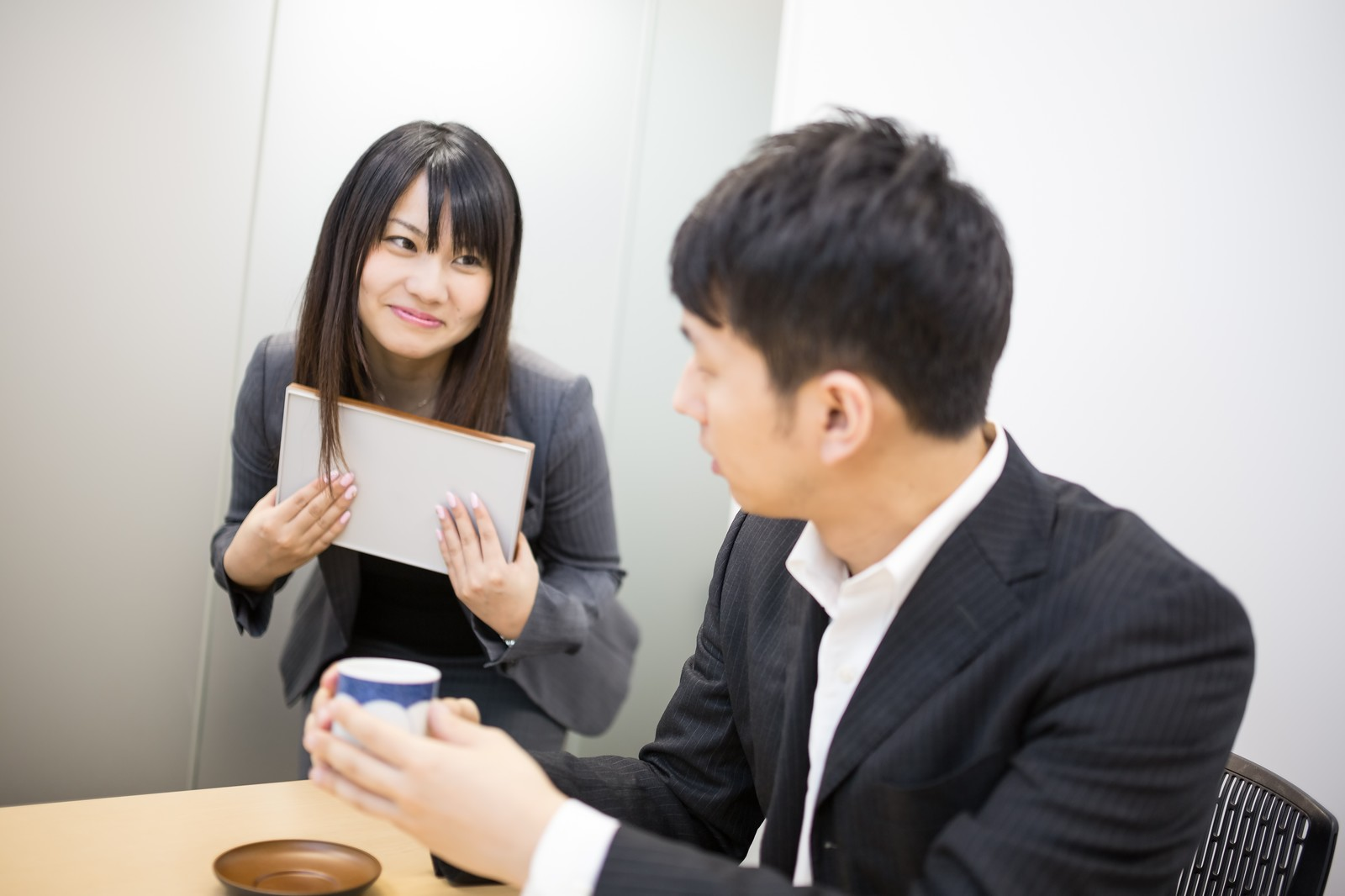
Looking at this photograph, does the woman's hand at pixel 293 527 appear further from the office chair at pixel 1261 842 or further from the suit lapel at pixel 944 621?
the office chair at pixel 1261 842

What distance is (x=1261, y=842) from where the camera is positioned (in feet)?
4.11

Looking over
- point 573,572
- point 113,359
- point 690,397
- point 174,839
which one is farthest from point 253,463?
point 690,397

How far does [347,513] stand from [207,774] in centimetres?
91

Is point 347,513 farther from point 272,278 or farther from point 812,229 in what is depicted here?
point 812,229

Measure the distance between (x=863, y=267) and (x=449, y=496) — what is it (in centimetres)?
101

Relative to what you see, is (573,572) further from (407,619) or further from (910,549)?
(910,549)

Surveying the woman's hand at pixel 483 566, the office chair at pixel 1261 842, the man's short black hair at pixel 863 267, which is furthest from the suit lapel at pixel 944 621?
the woman's hand at pixel 483 566

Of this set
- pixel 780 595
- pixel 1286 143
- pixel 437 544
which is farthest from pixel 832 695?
pixel 1286 143

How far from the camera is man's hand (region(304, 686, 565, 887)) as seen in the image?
81 cm

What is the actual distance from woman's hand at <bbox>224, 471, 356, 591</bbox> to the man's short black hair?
1.01 meters

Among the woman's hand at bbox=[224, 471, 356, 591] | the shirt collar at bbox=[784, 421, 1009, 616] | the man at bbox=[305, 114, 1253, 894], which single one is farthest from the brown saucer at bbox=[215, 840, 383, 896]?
the woman's hand at bbox=[224, 471, 356, 591]

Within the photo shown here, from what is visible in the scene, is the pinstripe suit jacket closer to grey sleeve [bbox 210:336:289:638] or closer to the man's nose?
the man's nose

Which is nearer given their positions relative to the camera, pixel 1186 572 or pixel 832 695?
pixel 1186 572

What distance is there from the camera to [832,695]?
1.05m
